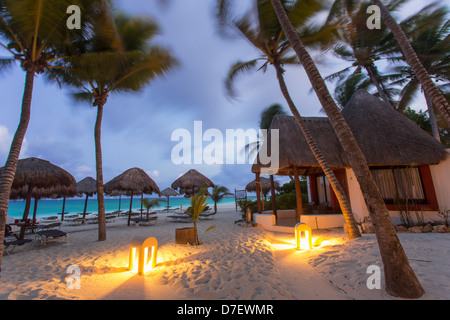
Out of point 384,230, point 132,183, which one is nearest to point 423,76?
point 384,230

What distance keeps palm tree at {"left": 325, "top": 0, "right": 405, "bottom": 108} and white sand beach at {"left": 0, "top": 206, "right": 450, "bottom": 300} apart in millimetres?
6783

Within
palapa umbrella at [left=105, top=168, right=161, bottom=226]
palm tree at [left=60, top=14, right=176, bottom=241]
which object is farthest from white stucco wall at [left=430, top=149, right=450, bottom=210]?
palapa umbrella at [left=105, top=168, right=161, bottom=226]

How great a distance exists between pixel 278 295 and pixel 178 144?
733 cm

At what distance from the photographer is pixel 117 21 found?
5613mm

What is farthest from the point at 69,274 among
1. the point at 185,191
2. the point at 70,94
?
the point at 185,191

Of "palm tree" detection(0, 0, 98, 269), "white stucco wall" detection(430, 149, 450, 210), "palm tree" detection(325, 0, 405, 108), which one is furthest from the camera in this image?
"white stucco wall" detection(430, 149, 450, 210)

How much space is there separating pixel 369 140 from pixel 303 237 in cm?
535

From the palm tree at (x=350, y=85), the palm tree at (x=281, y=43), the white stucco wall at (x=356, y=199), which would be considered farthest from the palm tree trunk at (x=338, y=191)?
the palm tree at (x=350, y=85)

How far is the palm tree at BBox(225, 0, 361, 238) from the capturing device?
561cm

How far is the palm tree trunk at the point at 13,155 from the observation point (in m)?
2.99

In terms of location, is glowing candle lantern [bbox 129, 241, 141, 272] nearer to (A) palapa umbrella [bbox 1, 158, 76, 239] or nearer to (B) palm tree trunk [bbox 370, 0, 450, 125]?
(A) palapa umbrella [bbox 1, 158, 76, 239]

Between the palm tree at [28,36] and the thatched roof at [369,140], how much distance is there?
730cm

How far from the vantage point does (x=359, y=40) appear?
914 cm
